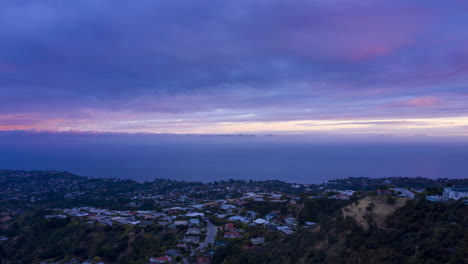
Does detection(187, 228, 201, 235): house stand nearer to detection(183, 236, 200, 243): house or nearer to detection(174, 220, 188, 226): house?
detection(183, 236, 200, 243): house

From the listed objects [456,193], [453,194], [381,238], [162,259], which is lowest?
[162,259]

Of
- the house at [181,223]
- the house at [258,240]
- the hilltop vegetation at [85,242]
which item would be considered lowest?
the hilltop vegetation at [85,242]

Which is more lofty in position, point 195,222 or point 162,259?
point 162,259

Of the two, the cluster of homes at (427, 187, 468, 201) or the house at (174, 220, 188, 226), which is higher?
the cluster of homes at (427, 187, 468, 201)

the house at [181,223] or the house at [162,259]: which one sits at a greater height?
the house at [162,259]

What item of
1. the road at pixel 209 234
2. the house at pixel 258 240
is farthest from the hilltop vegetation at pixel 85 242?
the house at pixel 258 240

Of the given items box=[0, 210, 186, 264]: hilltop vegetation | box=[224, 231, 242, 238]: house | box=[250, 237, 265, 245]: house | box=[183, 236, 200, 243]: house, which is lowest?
box=[0, 210, 186, 264]: hilltop vegetation

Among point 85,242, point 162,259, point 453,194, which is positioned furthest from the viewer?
point 85,242

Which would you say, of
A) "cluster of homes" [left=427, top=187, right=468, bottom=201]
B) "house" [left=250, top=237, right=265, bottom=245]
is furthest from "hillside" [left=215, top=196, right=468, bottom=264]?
"cluster of homes" [left=427, top=187, right=468, bottom=201]

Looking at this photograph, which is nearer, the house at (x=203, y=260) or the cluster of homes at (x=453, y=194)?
the cluster of homes at (x=453, y=194)

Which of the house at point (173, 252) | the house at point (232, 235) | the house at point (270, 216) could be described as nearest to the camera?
the house at point (173, 252)

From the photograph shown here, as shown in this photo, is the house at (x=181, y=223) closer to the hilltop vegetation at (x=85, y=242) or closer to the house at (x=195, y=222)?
the house at (x=195, y=222)

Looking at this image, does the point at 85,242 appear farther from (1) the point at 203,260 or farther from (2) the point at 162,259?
(1) the point at 203,260

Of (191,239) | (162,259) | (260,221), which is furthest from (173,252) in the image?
(260,221)
